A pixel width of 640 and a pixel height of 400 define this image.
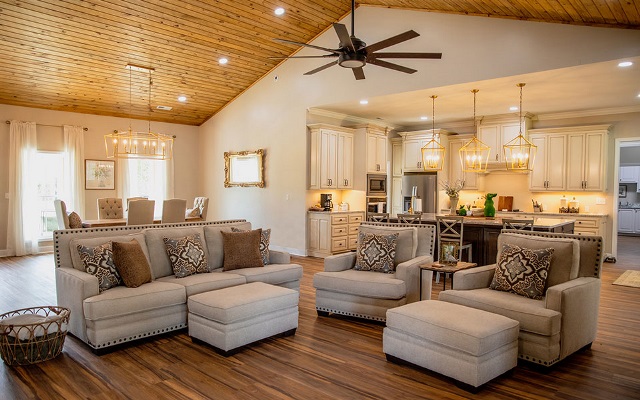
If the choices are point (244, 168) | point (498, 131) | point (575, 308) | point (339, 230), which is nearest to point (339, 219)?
point (339, 230)

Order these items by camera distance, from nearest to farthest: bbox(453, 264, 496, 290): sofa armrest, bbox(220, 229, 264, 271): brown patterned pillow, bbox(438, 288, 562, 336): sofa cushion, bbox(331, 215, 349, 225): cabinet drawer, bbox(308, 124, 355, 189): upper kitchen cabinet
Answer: bbox(438, 288, 562, 336): sofa cushion
bbox(453, 264, 496, 290): sofa armrest
bbox(220, 229, 264, 271): brown patterned pillow
bbox(331, 215, 349, 225): cabinet drawer
bbox(308, 124, 355, 189): upper kitchen cabinet

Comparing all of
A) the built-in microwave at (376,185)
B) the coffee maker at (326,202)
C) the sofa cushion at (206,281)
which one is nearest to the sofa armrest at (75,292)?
the sofa cushion at (206,281)

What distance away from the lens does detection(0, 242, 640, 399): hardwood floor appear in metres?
2.94

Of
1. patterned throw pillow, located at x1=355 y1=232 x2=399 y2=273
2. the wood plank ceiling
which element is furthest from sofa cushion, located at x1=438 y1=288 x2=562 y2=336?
the wood plank ceiling

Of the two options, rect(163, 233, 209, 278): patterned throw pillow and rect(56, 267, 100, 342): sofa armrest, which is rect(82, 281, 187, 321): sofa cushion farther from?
rect(163, 233, 209, 278): patterned throw pillow

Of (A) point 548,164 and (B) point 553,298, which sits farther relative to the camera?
(A) point 548,164

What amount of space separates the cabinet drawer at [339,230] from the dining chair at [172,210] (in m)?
2.83

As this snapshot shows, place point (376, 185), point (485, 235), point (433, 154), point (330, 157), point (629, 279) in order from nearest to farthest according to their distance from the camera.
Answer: point (485, 235) < point (629, 279) < point (433, 154) < point (330, 157) < point (376, 185)

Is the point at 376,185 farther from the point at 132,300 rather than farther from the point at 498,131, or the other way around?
the point at 132,300

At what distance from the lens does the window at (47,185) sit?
889 centimetres

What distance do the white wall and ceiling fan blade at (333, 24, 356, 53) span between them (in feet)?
8.83

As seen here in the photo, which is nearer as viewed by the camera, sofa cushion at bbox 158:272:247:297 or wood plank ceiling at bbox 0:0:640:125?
sofa cushion at bbox 158:272:247:297

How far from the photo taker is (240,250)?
478cm

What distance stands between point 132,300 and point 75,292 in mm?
513
